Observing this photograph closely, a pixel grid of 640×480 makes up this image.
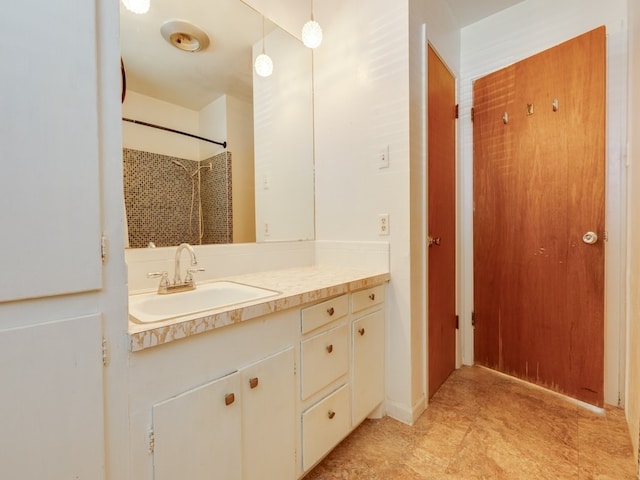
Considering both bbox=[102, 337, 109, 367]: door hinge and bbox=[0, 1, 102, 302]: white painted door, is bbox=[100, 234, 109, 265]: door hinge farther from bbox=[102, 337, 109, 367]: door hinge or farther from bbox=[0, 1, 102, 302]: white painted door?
bbox=[102, 337, 109, 367]: door hinge

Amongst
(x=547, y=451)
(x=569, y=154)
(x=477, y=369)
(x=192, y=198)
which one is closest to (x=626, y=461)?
(x=547, y=451)

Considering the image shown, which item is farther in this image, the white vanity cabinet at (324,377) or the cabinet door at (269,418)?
the white vanity cabinet at (324,377)

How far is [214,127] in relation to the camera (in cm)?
152

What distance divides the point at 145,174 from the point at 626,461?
7.94 feet

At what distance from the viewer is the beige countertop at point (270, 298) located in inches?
30.1

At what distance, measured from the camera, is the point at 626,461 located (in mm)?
1307

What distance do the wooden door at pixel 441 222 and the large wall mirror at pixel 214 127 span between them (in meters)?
0.75

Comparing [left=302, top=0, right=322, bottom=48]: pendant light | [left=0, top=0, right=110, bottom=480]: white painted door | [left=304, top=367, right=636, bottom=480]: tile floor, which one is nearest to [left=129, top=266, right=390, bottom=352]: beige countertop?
[left=0, top=0, right=110, bottom=480]: white painted door

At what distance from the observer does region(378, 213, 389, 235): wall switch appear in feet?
5.36

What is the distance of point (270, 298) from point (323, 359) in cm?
39

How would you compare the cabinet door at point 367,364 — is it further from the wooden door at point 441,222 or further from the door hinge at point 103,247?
the door hinge at point 103,247

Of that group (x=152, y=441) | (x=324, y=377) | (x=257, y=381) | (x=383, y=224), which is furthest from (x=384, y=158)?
(x=152, y=441)

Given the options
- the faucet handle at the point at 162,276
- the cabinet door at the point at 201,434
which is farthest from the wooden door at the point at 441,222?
the faucet handle at the point at 162,276

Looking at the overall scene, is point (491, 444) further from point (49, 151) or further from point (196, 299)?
point (49, 151)
